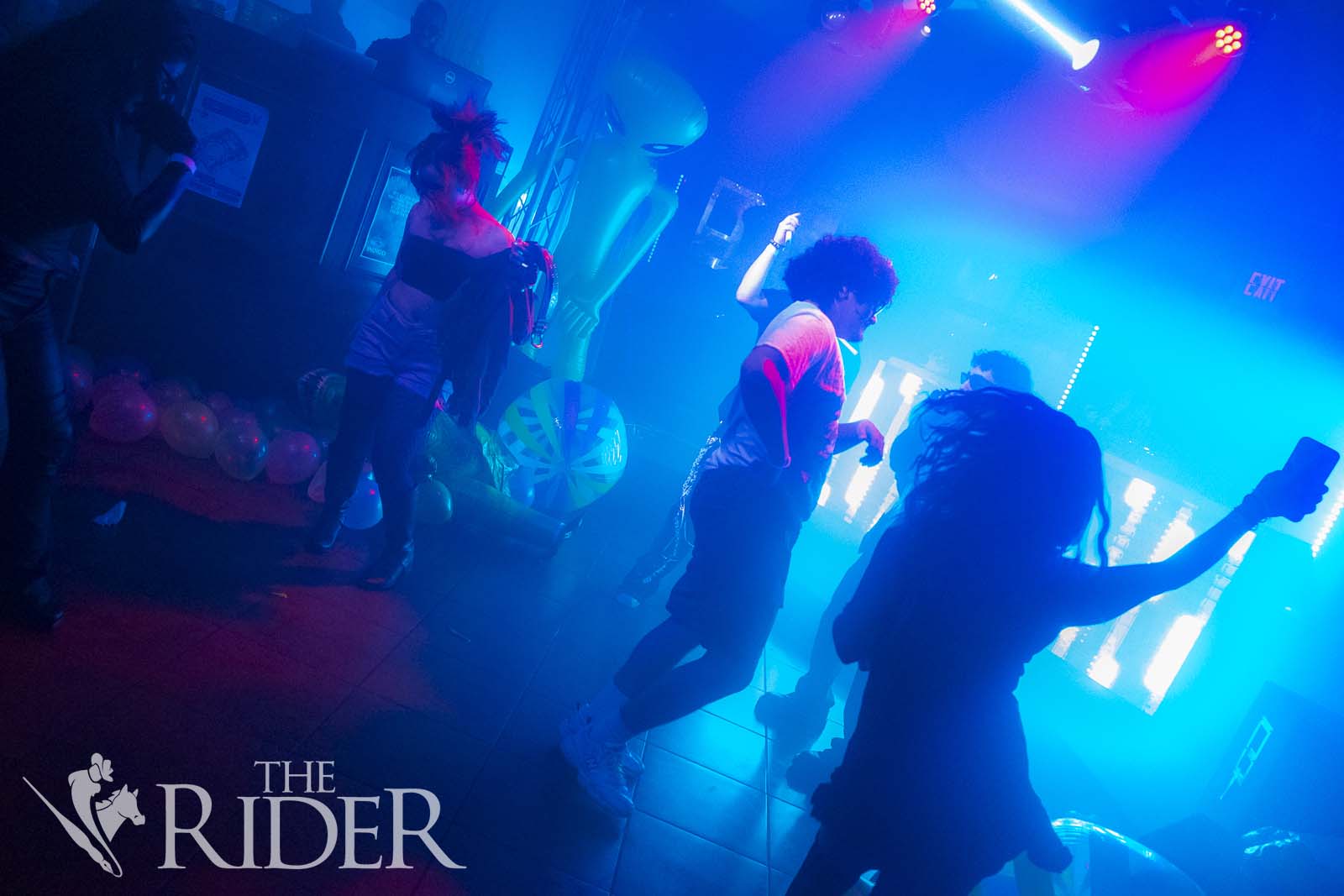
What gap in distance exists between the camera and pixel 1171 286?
19.9 ft

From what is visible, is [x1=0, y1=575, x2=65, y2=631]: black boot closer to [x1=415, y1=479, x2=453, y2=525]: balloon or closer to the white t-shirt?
[x1=415, y1=479, x2=453, y2=525]: balloon

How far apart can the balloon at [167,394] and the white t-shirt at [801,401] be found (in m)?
3.26

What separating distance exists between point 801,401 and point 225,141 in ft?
13.8

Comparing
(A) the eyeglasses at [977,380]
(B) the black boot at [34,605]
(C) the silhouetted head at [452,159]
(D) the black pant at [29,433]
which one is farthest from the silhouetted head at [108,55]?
(A) the eyeglasses at [977,380]

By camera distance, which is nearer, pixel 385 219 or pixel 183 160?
pixel 183 160

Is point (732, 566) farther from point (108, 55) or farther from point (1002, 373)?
point (108, 55)

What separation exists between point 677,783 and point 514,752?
763 mm

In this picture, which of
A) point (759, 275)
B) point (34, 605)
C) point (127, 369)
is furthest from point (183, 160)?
point (127, 369)

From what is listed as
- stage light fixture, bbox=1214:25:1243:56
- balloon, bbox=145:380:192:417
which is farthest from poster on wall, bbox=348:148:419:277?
stage light fixture, bbox=1214:25:1243:56

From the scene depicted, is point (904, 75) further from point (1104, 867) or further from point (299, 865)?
point (299, 865)

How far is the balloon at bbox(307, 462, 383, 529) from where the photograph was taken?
4039 millimetres

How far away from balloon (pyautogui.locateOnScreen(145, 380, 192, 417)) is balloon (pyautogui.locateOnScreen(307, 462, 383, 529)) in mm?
846

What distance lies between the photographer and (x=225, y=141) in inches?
178

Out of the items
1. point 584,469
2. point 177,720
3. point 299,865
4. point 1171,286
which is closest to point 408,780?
point 299,865
